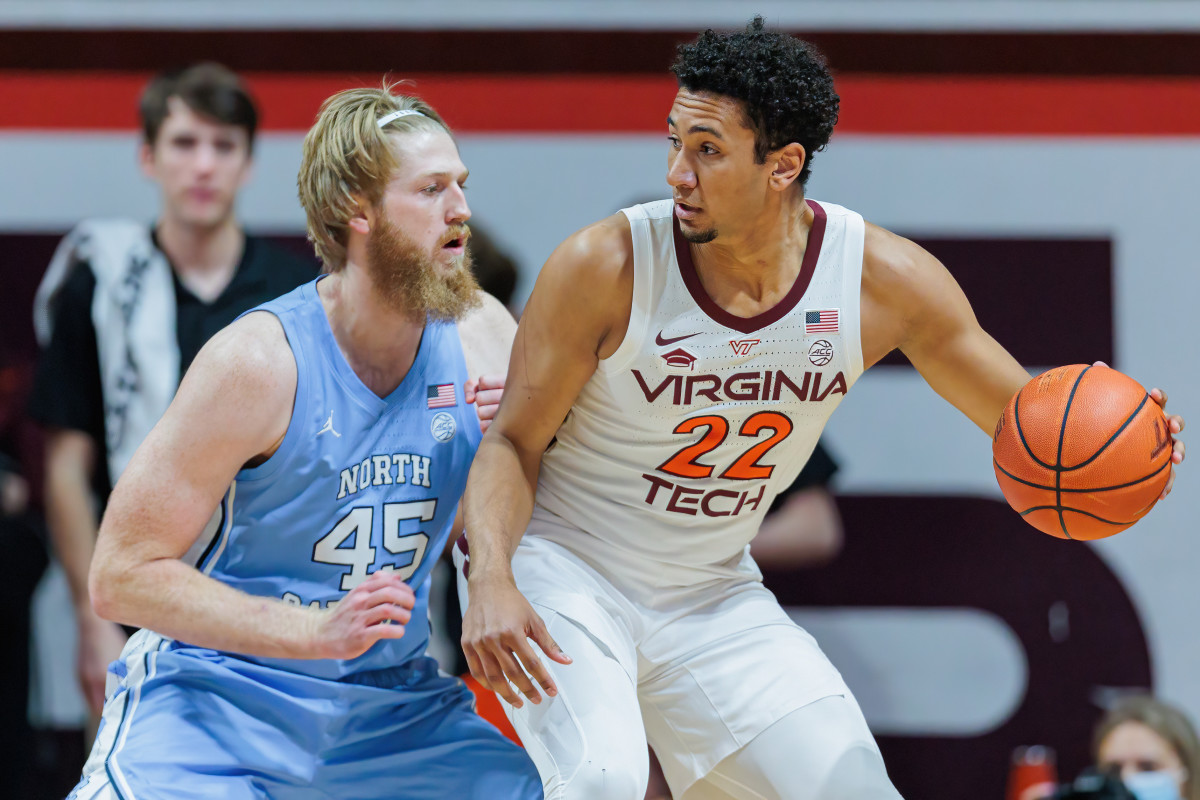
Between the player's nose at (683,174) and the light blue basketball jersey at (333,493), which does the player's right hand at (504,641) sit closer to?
the light blue basketball jersey at (333,493)

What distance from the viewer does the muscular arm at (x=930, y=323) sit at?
289cm

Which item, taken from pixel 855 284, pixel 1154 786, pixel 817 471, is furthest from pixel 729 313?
pixel 1154 786

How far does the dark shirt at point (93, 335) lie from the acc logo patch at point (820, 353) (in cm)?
258

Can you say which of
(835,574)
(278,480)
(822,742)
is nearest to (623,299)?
(278,480)

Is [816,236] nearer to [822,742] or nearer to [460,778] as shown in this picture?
[822,742]

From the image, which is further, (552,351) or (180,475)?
(552,351)

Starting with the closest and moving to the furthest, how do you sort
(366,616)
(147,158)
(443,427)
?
(366,616)
(443,427)
(147,158)

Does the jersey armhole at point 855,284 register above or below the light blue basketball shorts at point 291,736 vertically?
above

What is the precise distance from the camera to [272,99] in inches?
209

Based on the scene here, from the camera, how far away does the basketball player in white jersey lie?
2732 millimetres

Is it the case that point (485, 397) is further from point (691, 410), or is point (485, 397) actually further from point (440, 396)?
point (691, 410)

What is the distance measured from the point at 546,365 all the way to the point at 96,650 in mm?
2802

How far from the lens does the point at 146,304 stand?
4836 mm

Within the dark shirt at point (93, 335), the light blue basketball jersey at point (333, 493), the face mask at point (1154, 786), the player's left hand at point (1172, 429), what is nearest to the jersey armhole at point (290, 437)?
the light blue basketball jersey at point (333, 493)
